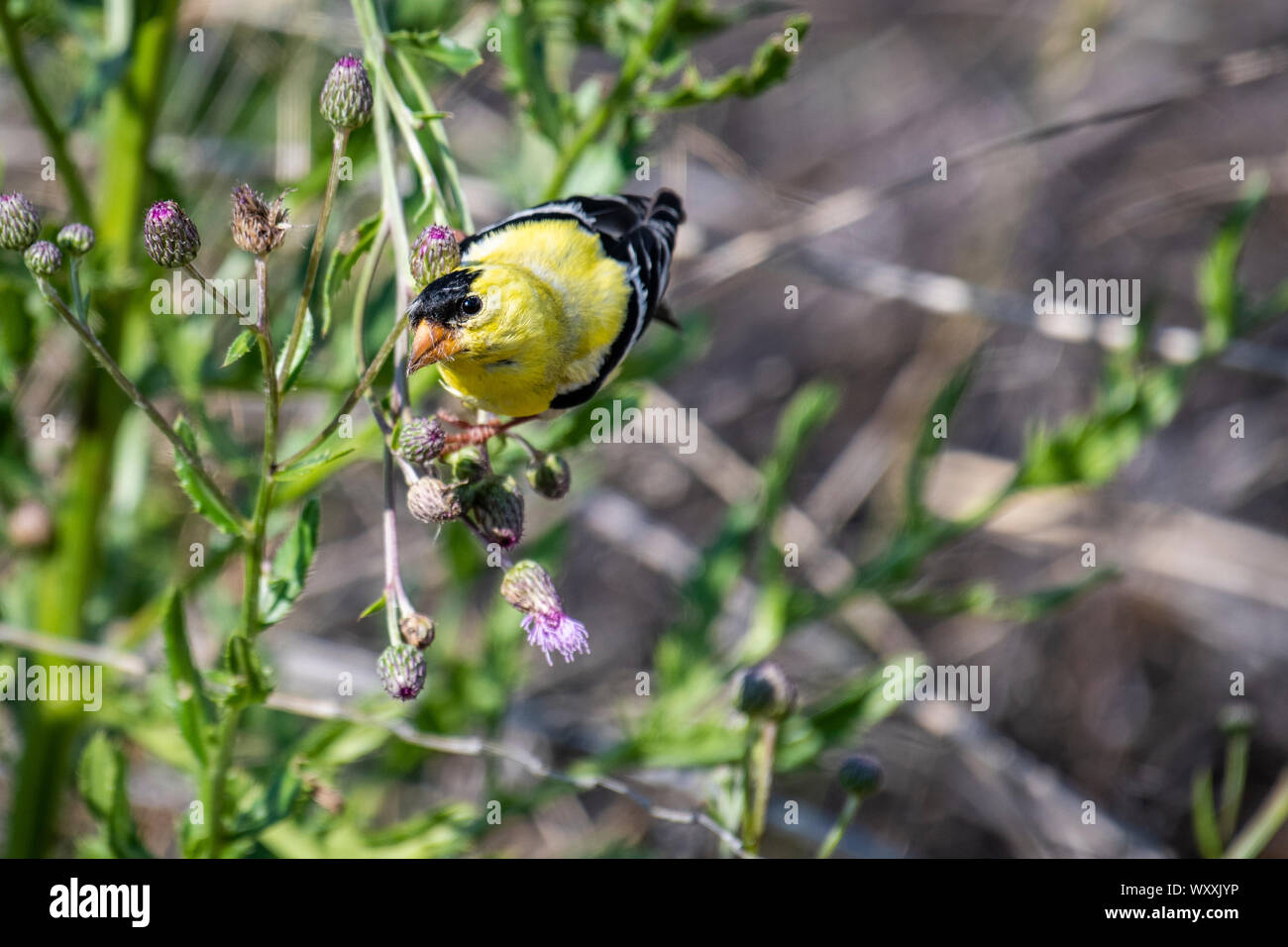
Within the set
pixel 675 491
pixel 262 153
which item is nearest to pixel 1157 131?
pixel 675 491

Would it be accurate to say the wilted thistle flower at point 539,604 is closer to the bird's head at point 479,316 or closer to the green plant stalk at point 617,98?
the bird's head at point 479,316

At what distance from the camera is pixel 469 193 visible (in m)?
3.96

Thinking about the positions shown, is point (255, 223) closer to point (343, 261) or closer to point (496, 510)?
point (343, 261)

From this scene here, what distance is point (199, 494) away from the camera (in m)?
1.78

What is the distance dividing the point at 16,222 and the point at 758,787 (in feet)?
5.27

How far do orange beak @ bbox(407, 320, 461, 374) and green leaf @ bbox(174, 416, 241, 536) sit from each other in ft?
1.15

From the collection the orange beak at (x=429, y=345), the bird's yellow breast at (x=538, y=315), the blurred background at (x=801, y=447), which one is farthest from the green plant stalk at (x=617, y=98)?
the orange beak at (x=429, y=345)

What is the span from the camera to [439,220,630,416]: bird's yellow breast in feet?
6.86

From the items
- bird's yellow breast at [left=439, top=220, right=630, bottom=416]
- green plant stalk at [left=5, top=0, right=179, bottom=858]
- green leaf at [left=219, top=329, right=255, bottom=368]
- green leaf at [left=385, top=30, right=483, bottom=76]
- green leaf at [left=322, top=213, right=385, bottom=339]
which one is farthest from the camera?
green plant stalk at [left=5, top=0, right=179, bottom=858]

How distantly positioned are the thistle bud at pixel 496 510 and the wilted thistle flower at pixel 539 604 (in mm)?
66

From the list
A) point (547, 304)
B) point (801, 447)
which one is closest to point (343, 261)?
point (547, 304)

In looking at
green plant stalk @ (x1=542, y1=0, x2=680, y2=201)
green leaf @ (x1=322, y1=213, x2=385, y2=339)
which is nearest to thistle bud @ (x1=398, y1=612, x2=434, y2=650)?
green leaf @ (x1=322, y1=213, x2=385, y2=339)

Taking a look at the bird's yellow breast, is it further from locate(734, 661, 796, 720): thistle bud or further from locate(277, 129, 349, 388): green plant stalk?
locate(734, 661, 796, 720): thistle bud

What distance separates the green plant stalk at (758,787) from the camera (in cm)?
217
